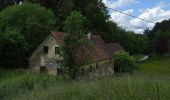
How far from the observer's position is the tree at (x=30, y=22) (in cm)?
4434

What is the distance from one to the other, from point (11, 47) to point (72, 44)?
373 inches

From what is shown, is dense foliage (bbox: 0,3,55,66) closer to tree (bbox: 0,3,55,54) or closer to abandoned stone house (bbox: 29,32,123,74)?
tree (bbox: 0,3,55,54)

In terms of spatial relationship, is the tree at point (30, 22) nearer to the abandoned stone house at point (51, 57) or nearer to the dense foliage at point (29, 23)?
the dense foliage at point (29, 23)

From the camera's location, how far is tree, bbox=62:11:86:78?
32781mm

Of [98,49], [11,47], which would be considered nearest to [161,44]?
[98,49]

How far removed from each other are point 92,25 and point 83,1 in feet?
14.7

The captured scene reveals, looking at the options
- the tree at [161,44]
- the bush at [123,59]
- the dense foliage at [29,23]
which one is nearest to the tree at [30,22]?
the dense foliage at [29,23]

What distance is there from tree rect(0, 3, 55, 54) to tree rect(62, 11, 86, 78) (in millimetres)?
11598

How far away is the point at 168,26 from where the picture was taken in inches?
4887

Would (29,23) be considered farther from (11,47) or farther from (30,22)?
(11,47)

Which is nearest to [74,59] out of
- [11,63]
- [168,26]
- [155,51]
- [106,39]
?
[11,63]

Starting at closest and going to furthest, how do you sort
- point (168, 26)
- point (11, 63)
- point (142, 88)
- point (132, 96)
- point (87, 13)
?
point (132, 96), point (142, 88), point (11, 63), point (87, 13), point (168, 26)

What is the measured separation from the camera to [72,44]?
32969 mm

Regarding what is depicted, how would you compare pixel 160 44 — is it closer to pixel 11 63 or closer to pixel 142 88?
pixel 11 63
